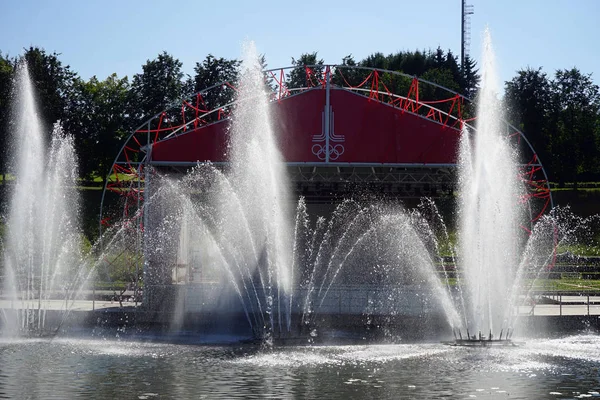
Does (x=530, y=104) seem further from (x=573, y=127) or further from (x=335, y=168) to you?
(x=335, y=168)

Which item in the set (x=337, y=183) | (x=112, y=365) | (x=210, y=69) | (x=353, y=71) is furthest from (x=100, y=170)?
(x=112, y=365)

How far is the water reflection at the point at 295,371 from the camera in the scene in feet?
58.5

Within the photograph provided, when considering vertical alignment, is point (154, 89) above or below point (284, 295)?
above

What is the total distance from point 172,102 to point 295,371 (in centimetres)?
5603

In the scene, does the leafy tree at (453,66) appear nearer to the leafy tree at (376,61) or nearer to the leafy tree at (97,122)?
the leafy tree at (376,61)

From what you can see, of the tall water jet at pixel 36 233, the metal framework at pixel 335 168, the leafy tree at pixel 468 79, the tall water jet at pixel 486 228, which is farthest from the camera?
the leafy tree at pixel 468 79

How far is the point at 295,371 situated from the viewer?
20312 millimetres

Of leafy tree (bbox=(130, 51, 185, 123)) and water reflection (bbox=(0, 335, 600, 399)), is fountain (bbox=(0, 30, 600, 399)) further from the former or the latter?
leafy tree (bbox=(130, 51, 185, 123))

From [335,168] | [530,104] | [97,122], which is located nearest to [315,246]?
[335,168]

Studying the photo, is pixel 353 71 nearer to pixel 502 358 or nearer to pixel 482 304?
pixel 482 304

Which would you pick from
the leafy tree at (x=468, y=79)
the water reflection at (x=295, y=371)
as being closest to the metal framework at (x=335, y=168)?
the water reflection at (x=295, y=371)

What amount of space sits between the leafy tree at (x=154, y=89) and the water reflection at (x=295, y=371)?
50898 millimetres

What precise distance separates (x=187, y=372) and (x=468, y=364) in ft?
20.1

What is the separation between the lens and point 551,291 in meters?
37.7
